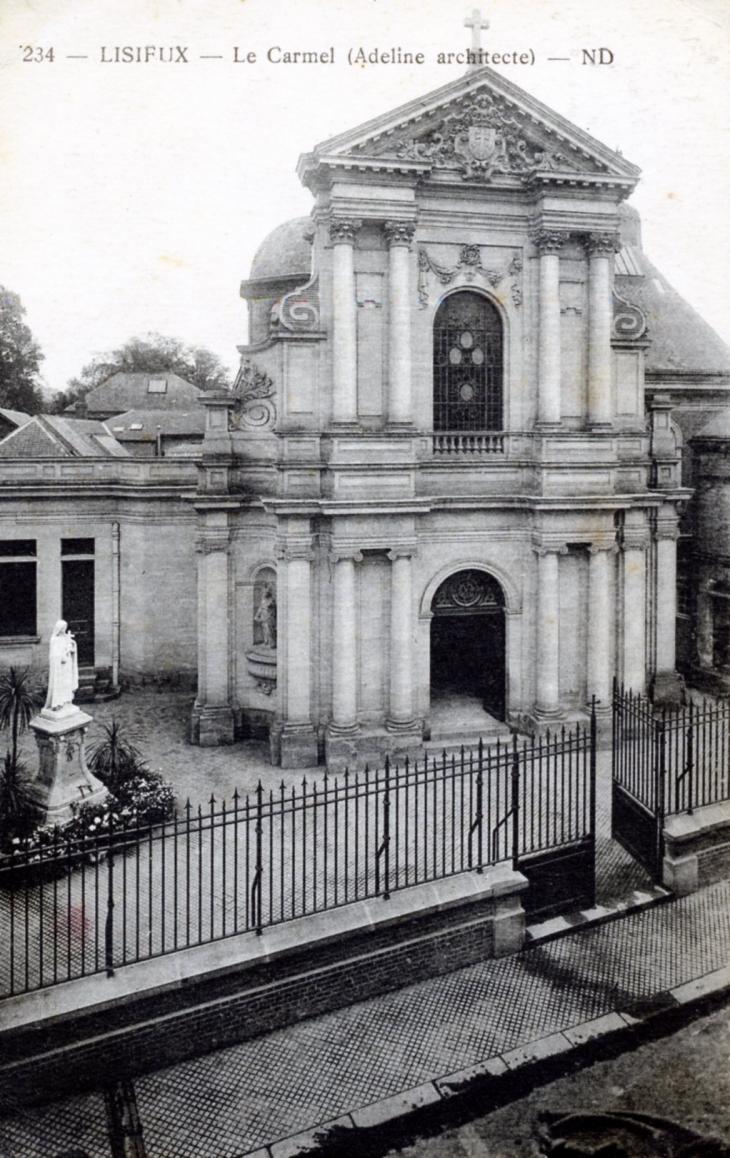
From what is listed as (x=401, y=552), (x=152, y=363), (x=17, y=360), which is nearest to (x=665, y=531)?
(x=401, y=552)

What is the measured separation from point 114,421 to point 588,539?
2692 centimetres

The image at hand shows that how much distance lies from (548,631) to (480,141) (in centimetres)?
1003

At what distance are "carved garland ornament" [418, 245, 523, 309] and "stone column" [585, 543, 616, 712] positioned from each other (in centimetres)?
564

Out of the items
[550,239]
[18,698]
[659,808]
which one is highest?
[550,239]

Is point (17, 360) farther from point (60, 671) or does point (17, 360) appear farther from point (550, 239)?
point (60, 671)

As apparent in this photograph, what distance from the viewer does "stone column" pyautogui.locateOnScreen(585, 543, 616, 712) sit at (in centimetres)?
1923

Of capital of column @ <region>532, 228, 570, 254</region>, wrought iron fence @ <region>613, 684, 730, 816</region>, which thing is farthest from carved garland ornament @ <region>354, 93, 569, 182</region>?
wrought iron fence @ <region>613, 684, 730, 816</region>

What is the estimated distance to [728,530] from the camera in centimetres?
2336

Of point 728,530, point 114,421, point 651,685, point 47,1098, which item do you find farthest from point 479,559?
point 114,421

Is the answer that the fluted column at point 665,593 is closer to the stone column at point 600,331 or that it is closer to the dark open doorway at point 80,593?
the stone column at point 600,331

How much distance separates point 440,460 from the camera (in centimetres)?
1875

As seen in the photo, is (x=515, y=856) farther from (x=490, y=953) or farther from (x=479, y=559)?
(x=479, y=559)

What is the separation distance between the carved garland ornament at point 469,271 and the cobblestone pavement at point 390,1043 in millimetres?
12308

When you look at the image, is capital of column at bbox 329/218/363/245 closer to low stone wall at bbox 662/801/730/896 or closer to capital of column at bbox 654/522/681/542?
capital of column at bbox 654/522/681/542
